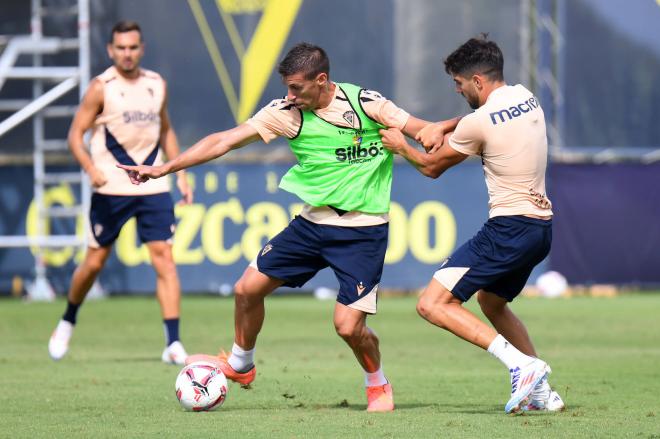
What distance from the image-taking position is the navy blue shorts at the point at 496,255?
26.8ft

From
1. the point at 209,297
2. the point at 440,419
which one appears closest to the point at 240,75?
the point at 209,297

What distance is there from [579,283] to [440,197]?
2491 millimetres

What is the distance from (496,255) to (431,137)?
2.72ft

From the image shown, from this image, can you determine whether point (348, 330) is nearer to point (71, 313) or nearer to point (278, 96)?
point (71, 313)

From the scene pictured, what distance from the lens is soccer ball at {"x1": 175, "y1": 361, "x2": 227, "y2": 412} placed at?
8.34 m

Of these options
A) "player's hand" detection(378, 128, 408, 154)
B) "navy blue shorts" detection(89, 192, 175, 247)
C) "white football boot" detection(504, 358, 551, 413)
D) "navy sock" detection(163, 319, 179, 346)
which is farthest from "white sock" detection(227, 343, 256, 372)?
"navy blue shorts" detection(89, 192, 175, 247)

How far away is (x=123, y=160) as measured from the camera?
1198cm

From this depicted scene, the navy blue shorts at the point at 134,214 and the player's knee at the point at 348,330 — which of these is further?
the navy blue shorts at the point at 134,214

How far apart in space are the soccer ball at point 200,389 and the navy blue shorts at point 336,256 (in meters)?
0.75

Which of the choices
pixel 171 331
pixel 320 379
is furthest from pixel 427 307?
pixel 171 331

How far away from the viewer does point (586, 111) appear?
20422mm

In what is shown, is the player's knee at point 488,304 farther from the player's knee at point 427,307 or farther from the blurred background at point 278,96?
the blurred background at point 278,96

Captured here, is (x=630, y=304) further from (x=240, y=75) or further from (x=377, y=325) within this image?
(x=240, y=75)

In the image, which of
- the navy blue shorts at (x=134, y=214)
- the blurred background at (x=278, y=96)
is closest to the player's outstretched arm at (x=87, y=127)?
the navy blue shorts at (x=134, y=214)
